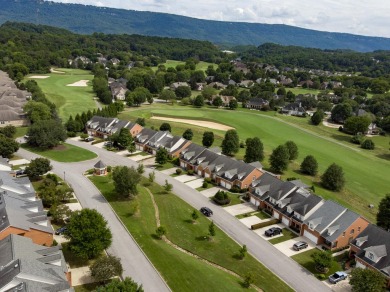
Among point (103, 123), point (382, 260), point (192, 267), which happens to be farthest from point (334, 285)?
point (103, 123)

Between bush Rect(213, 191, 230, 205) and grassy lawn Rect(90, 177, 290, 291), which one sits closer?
grassy lawn Rect(90, 177, 290, 291)

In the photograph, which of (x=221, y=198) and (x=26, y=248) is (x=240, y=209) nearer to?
(x=221, y=198)

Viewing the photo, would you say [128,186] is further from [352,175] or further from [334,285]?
[352,175]

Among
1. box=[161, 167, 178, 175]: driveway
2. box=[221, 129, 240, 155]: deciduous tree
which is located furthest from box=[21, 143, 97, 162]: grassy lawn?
box=[221, 129, 240, 155]: deciduous tree

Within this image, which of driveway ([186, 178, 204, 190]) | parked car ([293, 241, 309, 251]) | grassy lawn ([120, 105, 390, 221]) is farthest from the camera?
grassy lawn ([120, 105, 390, 221])

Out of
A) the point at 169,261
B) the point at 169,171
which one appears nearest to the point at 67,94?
the point at 169,171

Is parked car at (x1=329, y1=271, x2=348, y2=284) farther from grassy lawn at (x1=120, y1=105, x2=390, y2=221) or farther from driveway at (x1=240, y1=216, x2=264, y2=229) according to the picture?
grassy lawn at (x1=120, y1=105, x2=390, y2=221)

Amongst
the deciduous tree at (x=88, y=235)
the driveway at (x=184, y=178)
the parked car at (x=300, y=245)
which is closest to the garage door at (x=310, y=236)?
the parked car at (x=300, y=245)
